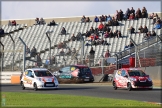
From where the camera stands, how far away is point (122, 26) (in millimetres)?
46406

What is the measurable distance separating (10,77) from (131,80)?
1725 cm

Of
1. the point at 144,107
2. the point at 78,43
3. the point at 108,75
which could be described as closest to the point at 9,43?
the point at 78,43

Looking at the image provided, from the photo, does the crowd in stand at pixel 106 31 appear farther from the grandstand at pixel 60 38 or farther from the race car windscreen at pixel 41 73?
the race car windscreen at pixel 41 73

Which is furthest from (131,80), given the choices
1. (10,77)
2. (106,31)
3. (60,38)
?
(60,38)

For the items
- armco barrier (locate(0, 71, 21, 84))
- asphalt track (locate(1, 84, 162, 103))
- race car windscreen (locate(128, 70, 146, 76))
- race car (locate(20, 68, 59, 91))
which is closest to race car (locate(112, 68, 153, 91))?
race car windscreen (locate(128, 70, 146, 76))

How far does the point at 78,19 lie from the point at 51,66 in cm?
1440

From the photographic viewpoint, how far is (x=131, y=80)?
90.6 feet

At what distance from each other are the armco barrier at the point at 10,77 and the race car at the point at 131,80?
14135 mm

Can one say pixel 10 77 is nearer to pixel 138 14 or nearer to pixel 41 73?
pixel 41 73

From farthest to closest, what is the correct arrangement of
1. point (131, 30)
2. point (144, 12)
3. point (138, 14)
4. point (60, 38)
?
1. point (60, 38)
2. point (138, 14)
3. point (144, 12)
4. point (131, 30)

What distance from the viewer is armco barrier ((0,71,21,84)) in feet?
135

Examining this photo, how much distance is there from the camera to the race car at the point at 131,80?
1083 inches

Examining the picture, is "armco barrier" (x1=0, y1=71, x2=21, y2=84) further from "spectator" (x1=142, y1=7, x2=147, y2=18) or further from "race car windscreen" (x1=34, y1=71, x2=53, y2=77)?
"spectator" (x1=142, y1=7, x2=147, y2=18)

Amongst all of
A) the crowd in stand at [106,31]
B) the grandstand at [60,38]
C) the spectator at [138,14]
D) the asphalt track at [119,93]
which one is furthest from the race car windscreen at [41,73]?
the spectator at [138,14]
